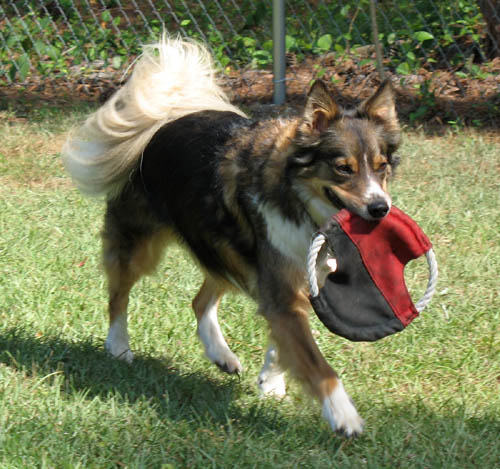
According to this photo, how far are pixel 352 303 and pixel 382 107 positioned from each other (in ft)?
2.68

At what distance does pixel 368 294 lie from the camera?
3.57 metres

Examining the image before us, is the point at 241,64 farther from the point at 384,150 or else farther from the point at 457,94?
the point at 384,150

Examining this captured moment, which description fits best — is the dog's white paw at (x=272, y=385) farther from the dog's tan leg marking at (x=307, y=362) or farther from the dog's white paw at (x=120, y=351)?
the dog's white paw at (x=120, y=351)

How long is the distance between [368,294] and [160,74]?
5.58ft

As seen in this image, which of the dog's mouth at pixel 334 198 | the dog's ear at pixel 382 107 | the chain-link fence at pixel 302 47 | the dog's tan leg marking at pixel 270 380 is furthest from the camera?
the chain-link fence at pixel 302 47

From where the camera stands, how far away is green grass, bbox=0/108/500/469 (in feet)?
11.1

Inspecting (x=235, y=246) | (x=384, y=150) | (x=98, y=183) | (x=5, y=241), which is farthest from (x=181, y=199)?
(x=5, y=241)

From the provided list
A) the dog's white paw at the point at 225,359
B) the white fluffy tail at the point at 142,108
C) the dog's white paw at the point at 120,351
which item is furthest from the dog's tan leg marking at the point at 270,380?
the white fluffy tail at the point at 142,108

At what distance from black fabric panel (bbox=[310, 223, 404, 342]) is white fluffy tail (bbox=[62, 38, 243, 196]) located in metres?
1.30

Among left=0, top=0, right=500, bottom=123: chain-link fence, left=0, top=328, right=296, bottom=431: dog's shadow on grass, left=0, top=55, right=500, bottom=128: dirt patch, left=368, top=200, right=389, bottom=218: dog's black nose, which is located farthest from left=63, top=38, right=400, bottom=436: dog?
left=0, top=0, right=500, bottom=123: chain-link fence

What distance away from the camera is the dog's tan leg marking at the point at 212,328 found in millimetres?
4275

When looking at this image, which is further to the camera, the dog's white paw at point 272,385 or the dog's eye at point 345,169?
the dog's white paw at point 272,385

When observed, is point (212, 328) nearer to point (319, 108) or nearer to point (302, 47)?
point (319, 108)

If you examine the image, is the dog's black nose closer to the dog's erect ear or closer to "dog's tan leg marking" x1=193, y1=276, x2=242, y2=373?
the dog's erect ear
